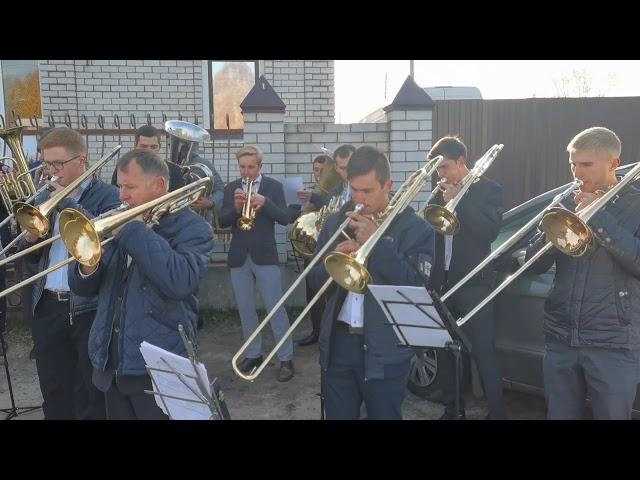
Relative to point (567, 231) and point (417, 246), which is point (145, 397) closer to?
point (417, 246)

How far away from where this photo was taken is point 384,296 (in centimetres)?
261

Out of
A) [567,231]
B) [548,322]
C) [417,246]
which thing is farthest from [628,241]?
[417,246]

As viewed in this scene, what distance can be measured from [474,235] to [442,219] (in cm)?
34

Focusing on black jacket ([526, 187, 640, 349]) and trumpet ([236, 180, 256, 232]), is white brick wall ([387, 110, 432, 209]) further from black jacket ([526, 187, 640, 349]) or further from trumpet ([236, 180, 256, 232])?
black jacket ([526, 187, 640, 349])

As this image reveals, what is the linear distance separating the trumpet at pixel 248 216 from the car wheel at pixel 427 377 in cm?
176

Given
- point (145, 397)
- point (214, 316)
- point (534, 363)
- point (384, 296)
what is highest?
point (384, 296)

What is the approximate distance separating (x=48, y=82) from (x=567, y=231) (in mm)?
8320

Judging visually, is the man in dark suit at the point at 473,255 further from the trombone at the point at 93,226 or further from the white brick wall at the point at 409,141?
the white brick wall at the point at 409,141

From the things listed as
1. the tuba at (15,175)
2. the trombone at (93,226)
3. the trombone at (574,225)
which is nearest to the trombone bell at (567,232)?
the trombone at (574,225)

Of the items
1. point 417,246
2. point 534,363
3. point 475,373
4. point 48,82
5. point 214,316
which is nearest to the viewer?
point 417,246

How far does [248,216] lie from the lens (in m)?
4.96

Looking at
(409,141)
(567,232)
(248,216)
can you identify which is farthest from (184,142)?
(567,232)

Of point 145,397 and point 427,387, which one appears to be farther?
point 427,387

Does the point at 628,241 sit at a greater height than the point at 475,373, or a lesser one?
greater
